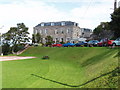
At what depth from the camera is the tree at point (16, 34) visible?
49969 mm

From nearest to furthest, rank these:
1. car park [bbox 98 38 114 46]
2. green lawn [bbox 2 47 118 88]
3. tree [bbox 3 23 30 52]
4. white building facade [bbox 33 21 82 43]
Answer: green lawn [bbox 2 47 118 88] < car park [bbox 98 38 114 46] < tree [bbox 3 23 30 52] < white building facade [bbox 33 21 82 43]

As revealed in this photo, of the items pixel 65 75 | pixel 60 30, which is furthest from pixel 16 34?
pixel 65 75

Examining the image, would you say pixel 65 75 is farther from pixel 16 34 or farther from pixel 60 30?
pixel 60 30

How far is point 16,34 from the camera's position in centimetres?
5025

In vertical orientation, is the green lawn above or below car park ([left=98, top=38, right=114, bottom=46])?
below

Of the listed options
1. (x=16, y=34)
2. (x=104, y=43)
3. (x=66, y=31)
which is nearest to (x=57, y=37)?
(x=66, y=31)

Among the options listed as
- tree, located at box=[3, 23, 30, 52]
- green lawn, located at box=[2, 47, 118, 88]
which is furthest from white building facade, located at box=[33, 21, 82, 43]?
green lawn, located at box=[2, 47, 118, 88]

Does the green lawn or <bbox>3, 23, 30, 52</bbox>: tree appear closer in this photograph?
the green lawn

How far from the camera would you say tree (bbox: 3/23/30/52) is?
4997 cm

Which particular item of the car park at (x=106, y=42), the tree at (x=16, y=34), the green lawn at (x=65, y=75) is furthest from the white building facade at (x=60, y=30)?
the green lawn at (x=65, y=75)

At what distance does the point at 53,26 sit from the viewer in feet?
241

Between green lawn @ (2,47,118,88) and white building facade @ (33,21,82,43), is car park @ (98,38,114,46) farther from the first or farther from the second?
white building facade @ (33,21,82,43)

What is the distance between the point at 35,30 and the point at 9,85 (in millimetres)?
67780

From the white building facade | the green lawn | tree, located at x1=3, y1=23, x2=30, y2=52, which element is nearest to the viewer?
the green lawn
